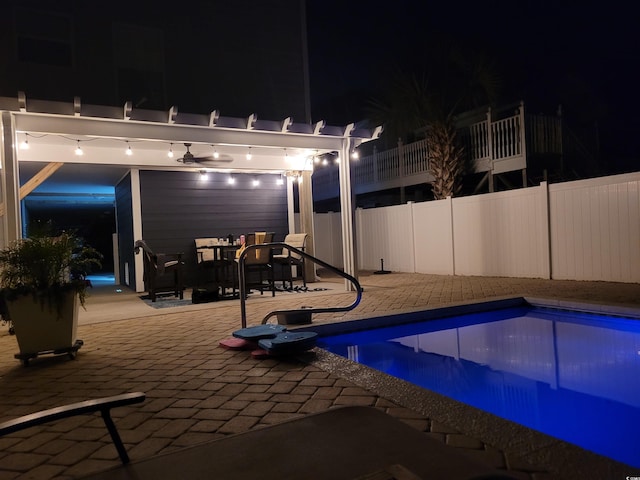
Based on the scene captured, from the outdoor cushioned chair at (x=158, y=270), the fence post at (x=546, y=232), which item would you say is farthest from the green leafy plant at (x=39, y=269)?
the fence post at (x=546, y=232)

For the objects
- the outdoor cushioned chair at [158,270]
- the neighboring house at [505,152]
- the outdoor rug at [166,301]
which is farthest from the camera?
the neighboring house at [505,152]

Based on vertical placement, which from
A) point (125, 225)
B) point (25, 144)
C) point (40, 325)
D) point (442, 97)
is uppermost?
point (442, 97)

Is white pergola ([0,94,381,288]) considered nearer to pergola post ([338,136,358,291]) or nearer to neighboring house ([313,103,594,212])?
pergola post ([338,136,358,291])

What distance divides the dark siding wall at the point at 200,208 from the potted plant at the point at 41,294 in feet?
16.9

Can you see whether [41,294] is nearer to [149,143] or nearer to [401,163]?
[149,143]

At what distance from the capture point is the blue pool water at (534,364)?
9.06 feet

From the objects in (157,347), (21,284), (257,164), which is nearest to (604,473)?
(157,347)

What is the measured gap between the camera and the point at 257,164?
31.0 ft

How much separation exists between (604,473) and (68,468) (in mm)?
2163

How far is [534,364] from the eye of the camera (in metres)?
3.85

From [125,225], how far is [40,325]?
6598mm

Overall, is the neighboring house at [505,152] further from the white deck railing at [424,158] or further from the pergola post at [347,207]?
the pergola post at [347,207]

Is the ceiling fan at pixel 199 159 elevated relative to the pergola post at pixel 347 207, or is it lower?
elevated

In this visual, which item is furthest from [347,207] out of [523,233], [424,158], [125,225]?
[424,158]
